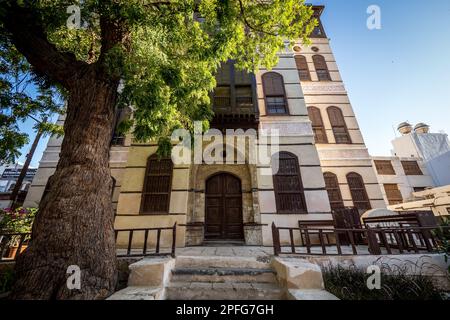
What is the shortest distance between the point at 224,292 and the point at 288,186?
5263mm

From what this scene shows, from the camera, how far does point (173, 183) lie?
764cm

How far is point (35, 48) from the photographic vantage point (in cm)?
431

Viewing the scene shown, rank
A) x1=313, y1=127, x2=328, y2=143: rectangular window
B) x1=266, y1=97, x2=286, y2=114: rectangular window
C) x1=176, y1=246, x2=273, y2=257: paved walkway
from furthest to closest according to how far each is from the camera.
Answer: x1=313, y1=127, x2=328, y2=143: rectangular window → x1=266, y1=97, x2=286, y2=114: rectangular window → x1=176, y1=246, x2=273, y2=257: paved walkway

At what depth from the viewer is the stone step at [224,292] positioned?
10.6 ft

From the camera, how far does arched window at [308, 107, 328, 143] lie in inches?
398

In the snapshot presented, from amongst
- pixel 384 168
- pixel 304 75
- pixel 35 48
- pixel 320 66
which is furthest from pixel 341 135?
pixel 35 48

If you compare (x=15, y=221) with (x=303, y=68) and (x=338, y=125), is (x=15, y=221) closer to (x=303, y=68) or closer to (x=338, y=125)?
(x=338, y=125)

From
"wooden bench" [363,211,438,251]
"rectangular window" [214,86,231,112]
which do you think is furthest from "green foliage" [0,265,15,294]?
"wooden bench" [363,211,438,251]

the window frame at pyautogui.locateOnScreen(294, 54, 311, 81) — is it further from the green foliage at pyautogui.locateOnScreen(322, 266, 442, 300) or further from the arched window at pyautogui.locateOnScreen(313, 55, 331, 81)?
the green foliage at pyautogui.locateOnScreen(322, 266, 442, 300)

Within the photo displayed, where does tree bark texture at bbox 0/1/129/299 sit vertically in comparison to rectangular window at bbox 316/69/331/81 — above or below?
below

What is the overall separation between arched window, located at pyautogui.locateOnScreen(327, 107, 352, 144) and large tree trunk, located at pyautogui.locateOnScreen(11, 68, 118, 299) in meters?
10.7

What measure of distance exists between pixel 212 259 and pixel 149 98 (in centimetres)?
390

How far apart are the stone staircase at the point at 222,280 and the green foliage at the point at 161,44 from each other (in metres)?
3.39
